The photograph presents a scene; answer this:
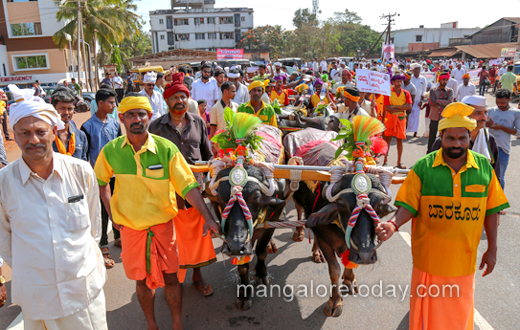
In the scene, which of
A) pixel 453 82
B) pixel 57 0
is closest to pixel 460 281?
pixel 453 82

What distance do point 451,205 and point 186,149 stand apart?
2932 mm

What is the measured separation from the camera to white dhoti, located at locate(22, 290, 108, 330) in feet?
8.40

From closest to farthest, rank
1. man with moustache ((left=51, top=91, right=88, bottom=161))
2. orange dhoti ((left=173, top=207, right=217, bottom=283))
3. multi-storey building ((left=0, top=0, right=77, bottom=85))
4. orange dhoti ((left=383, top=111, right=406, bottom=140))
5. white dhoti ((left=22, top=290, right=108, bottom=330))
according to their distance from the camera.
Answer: white dhoti ((left=22, top=290, right=108, bottom=330)) → orange dhoti ((left=173, top=207, right=217, bottom=283)) → man with moustache ((left=51, top=91, right=88, bottom=161)) → orange dhoti ((left=383, top=111, right=406, bottom=140)) → multi-storey building ((left=0, top=0, right=77, bottom=85))

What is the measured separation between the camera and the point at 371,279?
4.38 metres

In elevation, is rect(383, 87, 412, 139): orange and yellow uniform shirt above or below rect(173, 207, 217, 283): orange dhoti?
above

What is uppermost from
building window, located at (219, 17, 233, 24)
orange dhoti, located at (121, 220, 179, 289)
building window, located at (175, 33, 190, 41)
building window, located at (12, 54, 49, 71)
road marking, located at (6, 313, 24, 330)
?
building window, located at (219, 17, 233, 24)

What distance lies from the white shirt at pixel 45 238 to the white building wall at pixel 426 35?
8373cm

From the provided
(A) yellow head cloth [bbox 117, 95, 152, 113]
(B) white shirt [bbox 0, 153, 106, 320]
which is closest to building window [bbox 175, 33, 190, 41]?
(A) yellow head cloth [bbox 117, 95, 152, 113]

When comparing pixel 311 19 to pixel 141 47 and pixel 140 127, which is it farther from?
pixel 140 127

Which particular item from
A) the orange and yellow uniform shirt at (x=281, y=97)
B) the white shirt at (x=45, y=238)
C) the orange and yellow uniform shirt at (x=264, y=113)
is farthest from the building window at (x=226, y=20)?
the white shirt at (x=45, y=238)

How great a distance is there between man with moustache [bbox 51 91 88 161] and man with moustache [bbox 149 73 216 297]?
86cm

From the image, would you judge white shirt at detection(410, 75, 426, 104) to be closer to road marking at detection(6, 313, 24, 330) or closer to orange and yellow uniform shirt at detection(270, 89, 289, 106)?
orange and yellow uniform shirt at detection(270, 89, 289, 106)

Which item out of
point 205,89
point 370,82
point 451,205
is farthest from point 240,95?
point 451,205

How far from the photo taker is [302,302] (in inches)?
157
